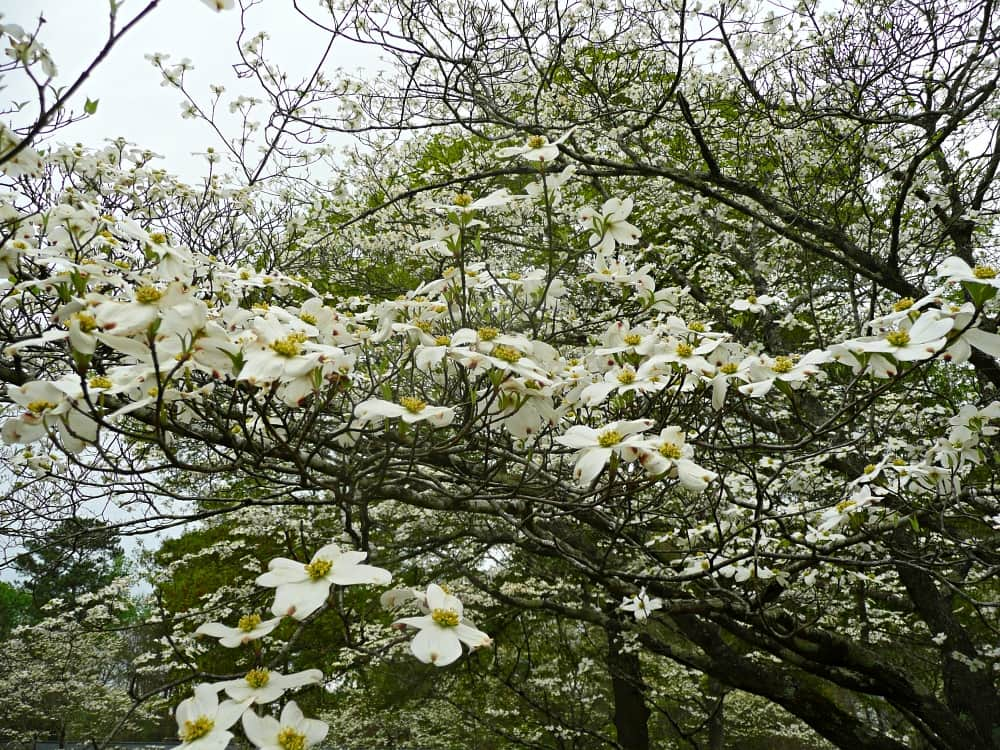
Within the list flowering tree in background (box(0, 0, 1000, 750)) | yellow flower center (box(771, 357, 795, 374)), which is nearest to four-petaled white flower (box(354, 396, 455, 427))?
flowering tree in background (box(0, 0, 1000, 750))

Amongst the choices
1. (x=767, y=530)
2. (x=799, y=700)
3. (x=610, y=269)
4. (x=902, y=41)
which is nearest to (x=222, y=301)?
(x=610, y=269)

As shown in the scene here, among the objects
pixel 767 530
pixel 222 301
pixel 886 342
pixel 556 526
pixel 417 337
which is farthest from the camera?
pixel 556 526

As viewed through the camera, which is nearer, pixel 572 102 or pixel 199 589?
pixel 572 102

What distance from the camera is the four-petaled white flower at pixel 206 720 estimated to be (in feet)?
3.22

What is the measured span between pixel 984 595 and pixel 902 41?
274 inches

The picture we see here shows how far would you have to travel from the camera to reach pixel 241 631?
1215 millimetres

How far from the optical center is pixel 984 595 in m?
7.81

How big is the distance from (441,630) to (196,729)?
1.30 ft

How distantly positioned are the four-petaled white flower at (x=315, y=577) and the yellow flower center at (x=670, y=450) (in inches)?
24.7

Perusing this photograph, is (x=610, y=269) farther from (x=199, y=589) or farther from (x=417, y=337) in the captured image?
(x=199, y=589)

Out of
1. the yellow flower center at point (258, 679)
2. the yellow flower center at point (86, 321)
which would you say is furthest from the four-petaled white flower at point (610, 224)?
the yellow flower center at point (258, 679)

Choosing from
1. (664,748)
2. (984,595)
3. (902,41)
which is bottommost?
(664,748)

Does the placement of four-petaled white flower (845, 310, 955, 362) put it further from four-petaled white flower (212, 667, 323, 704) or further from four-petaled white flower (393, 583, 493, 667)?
four-petaled white flower (212, 667, 323, 704)

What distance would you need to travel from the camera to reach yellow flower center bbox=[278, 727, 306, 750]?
989mm
